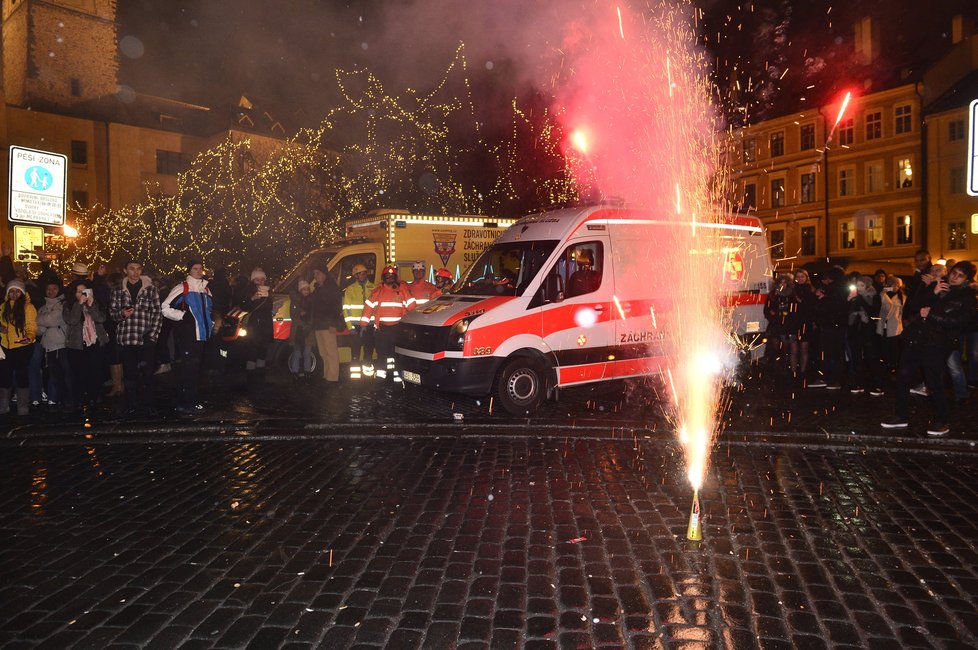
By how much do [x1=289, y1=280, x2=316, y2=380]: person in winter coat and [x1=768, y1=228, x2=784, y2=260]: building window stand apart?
125ft

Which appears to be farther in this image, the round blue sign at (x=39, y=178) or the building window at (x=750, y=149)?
the building window at (x=750, y=149)

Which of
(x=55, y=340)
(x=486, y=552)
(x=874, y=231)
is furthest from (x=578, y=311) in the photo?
(x=874, y=231)

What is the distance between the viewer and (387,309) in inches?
488

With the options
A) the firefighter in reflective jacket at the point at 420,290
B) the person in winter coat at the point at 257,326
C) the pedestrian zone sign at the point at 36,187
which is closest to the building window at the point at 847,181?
the firefighter in reflective jacket at the point at 420,290

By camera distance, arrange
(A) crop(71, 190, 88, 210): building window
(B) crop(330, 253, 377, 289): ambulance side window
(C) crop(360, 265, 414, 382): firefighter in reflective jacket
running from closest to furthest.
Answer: (C) crop(360, 265, 414, 382): firefighter in reflective jacket
(B) crop(330, 253, 377, 289): ambulance side window
(A) crop(71, 190, 88, 210): building window

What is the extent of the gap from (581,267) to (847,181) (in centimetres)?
3745

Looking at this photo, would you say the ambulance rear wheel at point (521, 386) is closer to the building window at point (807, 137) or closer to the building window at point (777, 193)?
the building window at point (807, 137)

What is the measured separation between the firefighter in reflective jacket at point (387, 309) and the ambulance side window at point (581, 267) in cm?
359

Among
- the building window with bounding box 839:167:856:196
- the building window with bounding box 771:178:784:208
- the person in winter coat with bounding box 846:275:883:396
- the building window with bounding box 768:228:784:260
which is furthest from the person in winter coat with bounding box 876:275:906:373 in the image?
the building window with bounding box 771:178:784:208

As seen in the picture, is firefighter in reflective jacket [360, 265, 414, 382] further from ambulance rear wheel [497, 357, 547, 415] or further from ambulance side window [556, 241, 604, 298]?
ambulance side window [556, 241, 604, 298]

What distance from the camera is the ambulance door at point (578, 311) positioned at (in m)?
9.69

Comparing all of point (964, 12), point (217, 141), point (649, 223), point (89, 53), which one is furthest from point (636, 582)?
point (89, 53)

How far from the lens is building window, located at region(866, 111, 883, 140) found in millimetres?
38906

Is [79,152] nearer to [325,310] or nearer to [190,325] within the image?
[325,310]
